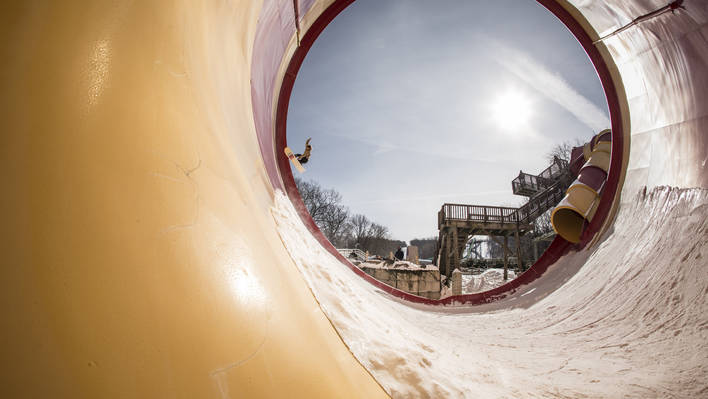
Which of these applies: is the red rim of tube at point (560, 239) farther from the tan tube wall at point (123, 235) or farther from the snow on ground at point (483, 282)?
the snow on ground at point (483, 282)

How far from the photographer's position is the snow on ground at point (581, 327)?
1.13 meters

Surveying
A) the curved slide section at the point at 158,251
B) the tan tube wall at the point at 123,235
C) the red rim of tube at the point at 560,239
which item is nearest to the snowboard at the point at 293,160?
the red rim of tube at the point at 560,239

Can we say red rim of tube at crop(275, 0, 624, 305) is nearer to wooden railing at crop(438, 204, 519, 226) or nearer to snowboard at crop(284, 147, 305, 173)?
snowboard at crop(284, 147, 305, 173)

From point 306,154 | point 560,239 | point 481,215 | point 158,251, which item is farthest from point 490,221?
point 158,251

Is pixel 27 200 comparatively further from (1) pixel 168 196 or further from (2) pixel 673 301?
(2) pixel 673 301

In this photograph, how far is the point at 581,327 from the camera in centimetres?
219

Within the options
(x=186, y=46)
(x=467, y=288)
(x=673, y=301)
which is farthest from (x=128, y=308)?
(x=467, y=288)

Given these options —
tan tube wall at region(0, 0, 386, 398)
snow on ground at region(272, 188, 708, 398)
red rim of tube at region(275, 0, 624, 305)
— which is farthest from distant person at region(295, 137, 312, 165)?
tan tube wall at region(0, 0, 386, 398)

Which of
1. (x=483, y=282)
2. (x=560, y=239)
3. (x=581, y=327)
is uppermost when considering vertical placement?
(x=560, y=239)

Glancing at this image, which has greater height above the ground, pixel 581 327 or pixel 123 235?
pixel 123 235

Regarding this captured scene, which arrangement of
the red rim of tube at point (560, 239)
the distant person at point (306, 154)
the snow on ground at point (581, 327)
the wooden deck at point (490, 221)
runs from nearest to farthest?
1. the snow on ground at point (581, 327)
2. the red rim of tube at point (560, 239)
3. the distant person at point (306, 154)
4. the wooden deck at point (490, 221)

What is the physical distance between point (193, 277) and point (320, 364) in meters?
0.36

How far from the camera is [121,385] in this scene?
356 millimetres

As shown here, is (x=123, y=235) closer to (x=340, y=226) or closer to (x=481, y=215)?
(x=481, y=215)
